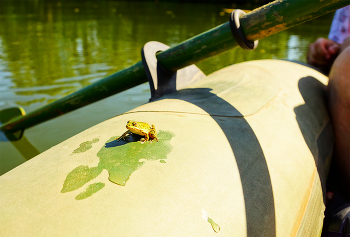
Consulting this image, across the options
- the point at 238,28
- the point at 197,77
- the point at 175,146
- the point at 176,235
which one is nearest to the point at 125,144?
the point at 175,146

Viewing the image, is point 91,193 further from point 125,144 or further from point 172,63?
point 172,63

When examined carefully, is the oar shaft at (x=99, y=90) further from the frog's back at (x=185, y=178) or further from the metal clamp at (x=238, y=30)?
the metal clamp at (x=238, y=30)

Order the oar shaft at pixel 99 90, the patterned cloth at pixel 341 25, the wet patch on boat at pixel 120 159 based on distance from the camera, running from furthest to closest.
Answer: the patterned cloth at pixel 341 25 → the oar shaft at pixel 99 90 → the wet patch on boat at pixel 120 159

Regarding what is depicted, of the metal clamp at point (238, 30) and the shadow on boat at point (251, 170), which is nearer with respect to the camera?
the shadow on boat at point (251, 170)

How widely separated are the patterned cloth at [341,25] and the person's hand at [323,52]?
17.0 inches

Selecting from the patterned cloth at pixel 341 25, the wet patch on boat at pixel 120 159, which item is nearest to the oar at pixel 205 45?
the wet patch on boat at pixel 120 159

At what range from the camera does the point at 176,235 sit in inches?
31.6

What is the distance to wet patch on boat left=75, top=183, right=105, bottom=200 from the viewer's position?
2.82 ft

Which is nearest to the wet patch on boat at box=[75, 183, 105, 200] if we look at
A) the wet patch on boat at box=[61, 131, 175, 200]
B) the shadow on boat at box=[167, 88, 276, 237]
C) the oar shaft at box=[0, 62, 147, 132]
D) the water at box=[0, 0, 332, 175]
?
the wet patch on boat at box=[61, 131, 175, 200]

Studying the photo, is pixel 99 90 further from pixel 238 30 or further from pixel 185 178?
pixel 185 178

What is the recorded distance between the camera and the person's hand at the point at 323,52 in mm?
2797

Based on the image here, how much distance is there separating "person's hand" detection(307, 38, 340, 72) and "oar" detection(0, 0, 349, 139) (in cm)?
164

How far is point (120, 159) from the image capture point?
1.02m

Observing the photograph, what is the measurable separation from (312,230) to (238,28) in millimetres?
1092
